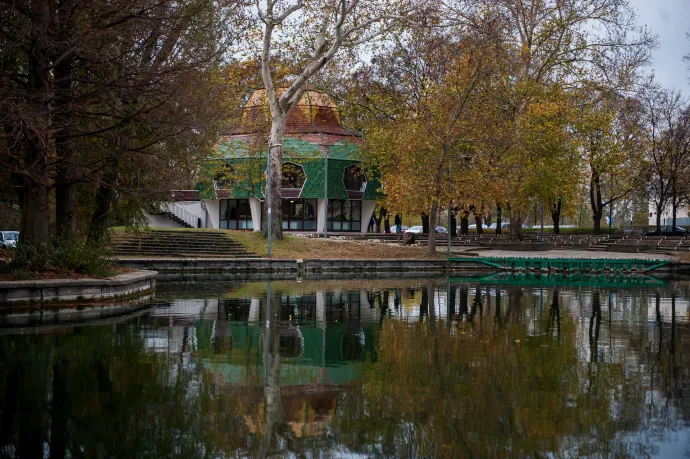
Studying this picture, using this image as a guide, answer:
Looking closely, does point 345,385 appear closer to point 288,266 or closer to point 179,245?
point 288,266

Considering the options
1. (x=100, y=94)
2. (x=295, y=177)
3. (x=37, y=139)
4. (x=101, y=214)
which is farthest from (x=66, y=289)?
(x=295, y=177)

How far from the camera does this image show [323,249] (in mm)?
38375

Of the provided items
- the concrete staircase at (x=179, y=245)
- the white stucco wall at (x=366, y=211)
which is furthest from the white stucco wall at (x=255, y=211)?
the concrete staircase at (x=179, y=245)

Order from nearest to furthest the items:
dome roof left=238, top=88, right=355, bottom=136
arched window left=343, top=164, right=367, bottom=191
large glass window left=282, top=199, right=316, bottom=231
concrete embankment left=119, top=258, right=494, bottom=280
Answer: concrete embankment left=119, top=258, right=494, bottom=280, dome roof left=238, top=88, right=355, bottom=136, arched window left=343, top=164, right=367, bottom=191, large glass window left=282, top=199, right=316, bottom=231

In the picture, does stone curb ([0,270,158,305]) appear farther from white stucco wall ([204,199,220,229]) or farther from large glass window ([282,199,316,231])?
white stucco wall ([204,199,220,229])

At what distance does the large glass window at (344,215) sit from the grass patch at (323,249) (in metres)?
18.8

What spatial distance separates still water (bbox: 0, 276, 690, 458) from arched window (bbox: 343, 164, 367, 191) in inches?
1664

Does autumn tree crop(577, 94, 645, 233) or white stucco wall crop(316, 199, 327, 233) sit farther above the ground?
autumn tree crop(577, 94, 645, 233)

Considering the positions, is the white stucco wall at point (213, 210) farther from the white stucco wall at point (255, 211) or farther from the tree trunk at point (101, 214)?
the tree trunk at point (101, 214)

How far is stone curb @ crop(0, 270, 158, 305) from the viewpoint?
16.0 m

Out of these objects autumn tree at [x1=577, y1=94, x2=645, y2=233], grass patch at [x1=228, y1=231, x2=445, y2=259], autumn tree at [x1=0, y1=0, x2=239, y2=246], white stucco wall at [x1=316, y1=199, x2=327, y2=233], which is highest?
autumn tree at [x1=577, y1=94, x2=645, y2=233]

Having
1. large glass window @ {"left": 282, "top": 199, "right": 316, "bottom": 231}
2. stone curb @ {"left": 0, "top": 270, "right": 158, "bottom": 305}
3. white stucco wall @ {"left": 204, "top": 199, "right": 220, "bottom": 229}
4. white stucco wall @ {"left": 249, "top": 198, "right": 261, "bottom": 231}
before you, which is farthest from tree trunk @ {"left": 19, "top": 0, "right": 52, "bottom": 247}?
white stucco wall @ {"left": 204, "top": 199, "right": 220, "bottom": 229}

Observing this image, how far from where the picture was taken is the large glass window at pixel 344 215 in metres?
60.5

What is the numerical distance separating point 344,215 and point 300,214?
361 cm
